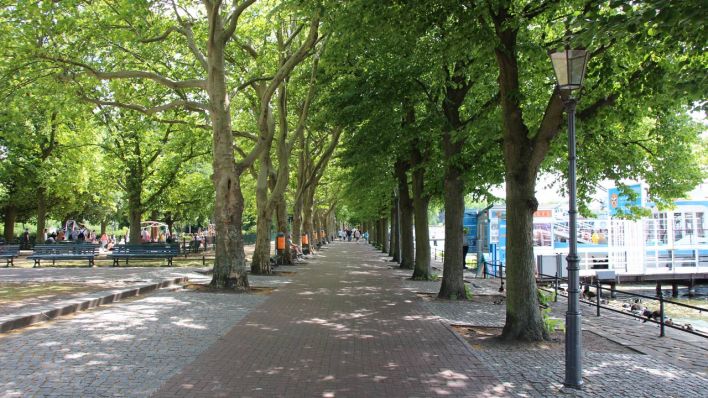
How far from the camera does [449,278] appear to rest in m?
14.6

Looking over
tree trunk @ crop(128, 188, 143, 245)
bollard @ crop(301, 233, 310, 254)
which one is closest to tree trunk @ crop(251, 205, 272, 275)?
tree trunk @ crop(128, 188, 143, 245)

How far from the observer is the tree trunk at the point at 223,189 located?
15.1 meters

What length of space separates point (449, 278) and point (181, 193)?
94.4ft

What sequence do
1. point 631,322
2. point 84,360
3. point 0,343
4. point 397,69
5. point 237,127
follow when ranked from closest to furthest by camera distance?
point 84,360 < point 0,343 < point 631,322 < point 397,69 < point 237,127

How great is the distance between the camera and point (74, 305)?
10547 millimetres

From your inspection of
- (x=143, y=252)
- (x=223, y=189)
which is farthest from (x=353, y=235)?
(x=223, y=189)

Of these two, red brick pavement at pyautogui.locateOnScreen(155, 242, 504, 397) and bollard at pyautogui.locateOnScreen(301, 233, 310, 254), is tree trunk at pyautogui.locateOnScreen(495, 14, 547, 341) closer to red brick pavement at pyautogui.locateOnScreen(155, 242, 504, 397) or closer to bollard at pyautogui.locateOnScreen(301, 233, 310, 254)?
red brick pavement at pyautogui.locateOnScreen(155, 242, 504, 397)

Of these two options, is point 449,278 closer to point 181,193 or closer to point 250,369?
point 250,369

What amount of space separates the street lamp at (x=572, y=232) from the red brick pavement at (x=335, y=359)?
3.02 ft

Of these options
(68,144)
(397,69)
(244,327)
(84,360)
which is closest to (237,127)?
(68,144)

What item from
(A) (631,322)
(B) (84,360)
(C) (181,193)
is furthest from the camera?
(C) (181,193)

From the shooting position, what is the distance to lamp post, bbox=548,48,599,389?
21.2ft

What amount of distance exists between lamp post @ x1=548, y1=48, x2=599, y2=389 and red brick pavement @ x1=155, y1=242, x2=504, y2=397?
0.91 m

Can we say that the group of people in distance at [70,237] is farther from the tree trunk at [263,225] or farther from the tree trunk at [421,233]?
the tree trunk at [421,233]
